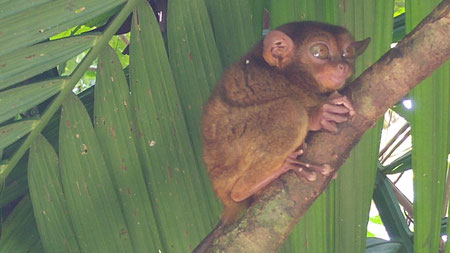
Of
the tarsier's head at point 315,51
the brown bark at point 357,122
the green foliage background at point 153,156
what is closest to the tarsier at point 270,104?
the tarsier's head at point 315,51

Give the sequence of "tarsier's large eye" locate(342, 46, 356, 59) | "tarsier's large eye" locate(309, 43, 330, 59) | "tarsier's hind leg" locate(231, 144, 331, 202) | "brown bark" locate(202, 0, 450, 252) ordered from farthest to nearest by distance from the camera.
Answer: "tarsier's large eye" locate(309, 43, 330, 59) → "tarsier's large eye" locate(342, 46, 356, 59) → "tarsier's hind leg" locate(231, 144, 331, 202) → "brown bark" locate(202, 0, 450, 252)

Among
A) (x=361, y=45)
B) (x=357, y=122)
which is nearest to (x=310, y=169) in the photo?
(x=357, y=122)

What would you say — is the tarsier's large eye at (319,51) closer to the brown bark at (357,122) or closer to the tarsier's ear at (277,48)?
the tarsier's ear at (277,48)

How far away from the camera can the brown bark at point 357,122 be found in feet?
6.14

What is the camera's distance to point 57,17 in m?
2.08

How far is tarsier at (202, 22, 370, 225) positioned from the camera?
7.84ft

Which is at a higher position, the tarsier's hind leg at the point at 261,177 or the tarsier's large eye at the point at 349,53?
the tarsier's large eye at the point at 349,53

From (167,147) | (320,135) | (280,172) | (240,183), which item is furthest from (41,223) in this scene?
(320,135)

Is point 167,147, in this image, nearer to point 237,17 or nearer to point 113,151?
point 113,151

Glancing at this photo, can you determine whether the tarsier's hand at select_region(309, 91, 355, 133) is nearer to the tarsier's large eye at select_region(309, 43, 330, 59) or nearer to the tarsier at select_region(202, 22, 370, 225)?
the tarsier at select_region(202, 22, 370, 225)

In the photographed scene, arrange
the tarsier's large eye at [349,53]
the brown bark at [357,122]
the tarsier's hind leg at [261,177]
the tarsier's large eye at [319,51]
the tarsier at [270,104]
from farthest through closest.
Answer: the tarsier's large eye at [319,51]
the tarsier's large eye at [349,53]
the tarsier at [270,104]
the tarsier's hind leg at [261,177]
the brown bark at [357,122]

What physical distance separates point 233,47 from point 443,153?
0.94 meters

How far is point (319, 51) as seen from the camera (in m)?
2.67

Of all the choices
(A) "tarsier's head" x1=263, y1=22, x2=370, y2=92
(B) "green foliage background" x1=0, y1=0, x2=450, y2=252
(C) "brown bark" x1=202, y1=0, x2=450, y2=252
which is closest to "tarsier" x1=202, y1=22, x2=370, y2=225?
(A) "tarsier's head" x1=263, y1=22, x2=370, y2=92
